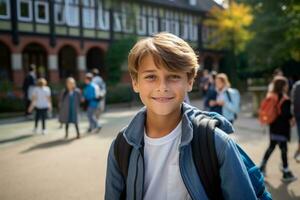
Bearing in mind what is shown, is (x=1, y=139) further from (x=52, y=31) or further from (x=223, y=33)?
(x=223, y=33)

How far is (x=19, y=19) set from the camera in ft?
79.3

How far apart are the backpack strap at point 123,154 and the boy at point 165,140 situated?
0.02 meters

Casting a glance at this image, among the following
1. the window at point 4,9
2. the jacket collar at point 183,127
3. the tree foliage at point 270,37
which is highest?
the window at point 4,9

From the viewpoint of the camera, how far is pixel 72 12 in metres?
27.2

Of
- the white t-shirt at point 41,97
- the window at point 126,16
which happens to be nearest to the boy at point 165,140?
the white t-shirt at point 41,97

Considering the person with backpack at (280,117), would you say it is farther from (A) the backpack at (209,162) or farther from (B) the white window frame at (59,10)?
(B) the white window frame at (59,10)

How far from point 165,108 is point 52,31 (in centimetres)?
2521

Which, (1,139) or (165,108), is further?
(1,139)

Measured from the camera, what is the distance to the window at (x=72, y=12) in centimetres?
2670

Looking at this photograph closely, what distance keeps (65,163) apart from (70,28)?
2086 centimetres

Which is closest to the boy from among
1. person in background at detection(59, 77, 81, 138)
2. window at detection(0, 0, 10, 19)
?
person in background at detection(59, 77, 81, 138)

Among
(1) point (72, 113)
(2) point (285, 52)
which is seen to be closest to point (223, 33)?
(2) point (285, 52)

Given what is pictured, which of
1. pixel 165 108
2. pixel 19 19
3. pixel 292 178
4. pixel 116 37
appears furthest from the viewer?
pixel 116 37

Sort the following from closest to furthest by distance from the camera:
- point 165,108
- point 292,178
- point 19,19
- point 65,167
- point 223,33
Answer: point 165,108 < point 292,178 < point 65,167 < point 19,19 < point 223,33
